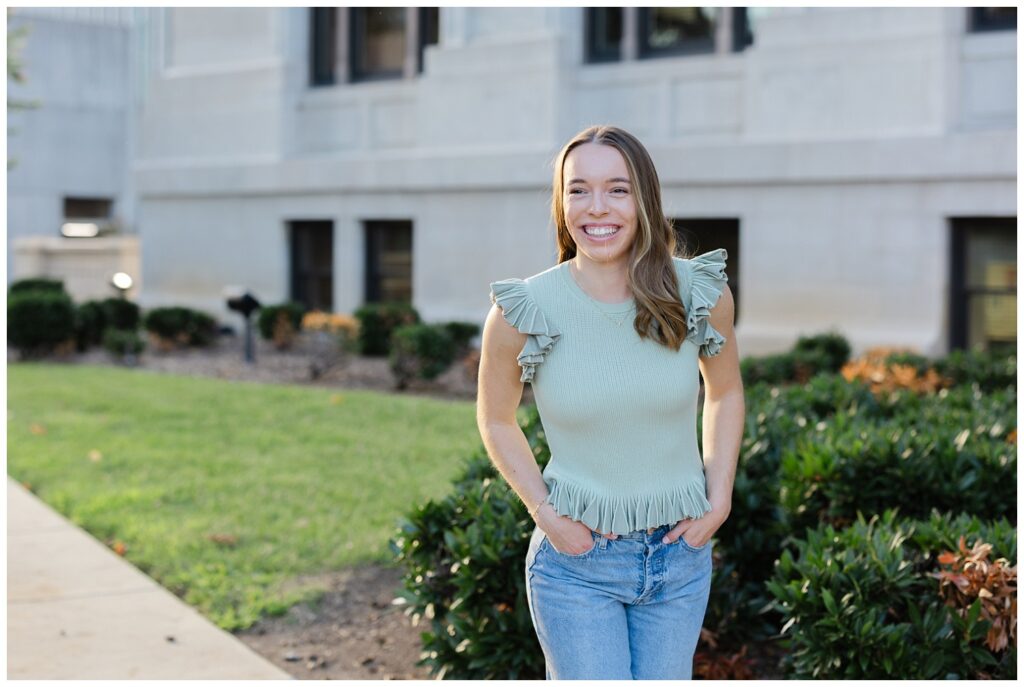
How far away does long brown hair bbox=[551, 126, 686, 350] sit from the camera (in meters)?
2.97

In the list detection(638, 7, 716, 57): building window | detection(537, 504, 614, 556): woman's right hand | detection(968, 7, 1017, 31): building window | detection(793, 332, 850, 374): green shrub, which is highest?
detection(638, 7, 716, 57): building window

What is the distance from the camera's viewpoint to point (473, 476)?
217 inches

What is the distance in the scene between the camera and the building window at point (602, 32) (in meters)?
15.6

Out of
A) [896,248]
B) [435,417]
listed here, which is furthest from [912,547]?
[896,248]

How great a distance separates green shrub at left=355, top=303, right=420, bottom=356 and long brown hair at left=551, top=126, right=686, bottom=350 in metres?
12.4

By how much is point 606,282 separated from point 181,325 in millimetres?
14657

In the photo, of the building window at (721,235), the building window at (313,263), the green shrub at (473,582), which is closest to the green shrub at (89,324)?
the building window at (313,263)

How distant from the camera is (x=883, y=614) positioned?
163 inches

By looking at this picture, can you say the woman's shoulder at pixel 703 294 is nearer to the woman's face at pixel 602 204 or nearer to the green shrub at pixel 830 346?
the woman's face at pixel 602 204

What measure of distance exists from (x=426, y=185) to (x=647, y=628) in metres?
13.8

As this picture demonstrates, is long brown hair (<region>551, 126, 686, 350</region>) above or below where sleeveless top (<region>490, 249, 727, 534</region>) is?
above

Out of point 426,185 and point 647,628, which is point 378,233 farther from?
point 647,628

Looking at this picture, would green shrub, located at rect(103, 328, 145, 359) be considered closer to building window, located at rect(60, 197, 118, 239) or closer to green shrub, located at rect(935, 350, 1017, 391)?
green shrub, located at rect(935, 350, 1017, 391)

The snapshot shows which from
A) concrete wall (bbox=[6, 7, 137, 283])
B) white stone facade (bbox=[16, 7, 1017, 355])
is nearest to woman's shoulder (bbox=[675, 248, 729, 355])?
white stone facade (bbox=[16, 7, 1017, 355])
